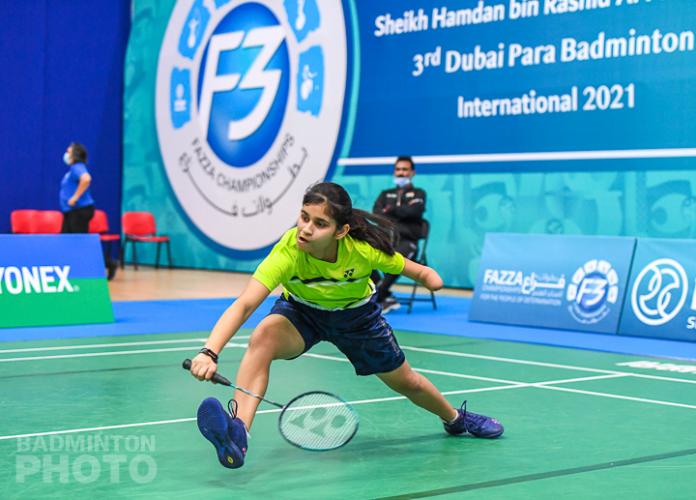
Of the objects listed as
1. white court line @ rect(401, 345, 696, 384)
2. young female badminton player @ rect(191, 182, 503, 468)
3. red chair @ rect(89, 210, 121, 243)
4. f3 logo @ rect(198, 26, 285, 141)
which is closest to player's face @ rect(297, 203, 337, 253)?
young female badminton player @ rect(191, 182, 503, 468)

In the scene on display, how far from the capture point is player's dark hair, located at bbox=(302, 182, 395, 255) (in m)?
5.23

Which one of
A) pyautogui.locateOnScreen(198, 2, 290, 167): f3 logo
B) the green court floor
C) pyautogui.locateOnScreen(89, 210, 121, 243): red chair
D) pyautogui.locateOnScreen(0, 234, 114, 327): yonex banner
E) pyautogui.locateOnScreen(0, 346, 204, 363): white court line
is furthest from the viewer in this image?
pyautogui.locateOnScreen(89, 210, 121, 243): red chair

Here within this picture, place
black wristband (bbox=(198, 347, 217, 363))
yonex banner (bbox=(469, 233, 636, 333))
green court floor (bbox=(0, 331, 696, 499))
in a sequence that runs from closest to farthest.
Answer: black wristband (bbox=(198, 347, 217, 363)) < green court floor (bbox=(0, 331, 696, 499)) < yonex banner (bbox=(469, 233, 636, 333))

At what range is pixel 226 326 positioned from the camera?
16.0 feet

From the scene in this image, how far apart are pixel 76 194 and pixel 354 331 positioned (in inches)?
449

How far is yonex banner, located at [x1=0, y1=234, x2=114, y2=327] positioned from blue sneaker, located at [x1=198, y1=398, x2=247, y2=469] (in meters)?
6.59

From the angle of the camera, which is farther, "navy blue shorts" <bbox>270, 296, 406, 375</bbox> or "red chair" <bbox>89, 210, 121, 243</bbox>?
"red chair" <bbox>89, 210, 121, 243</bbox>

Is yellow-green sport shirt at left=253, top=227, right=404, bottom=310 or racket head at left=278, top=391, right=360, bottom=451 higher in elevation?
yellow-green sport shirt at left=253, top=227, right=404, bottom=310

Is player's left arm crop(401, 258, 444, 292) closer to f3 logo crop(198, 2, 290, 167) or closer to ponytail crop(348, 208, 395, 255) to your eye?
ponytail crop(348, 208, 395, 255)

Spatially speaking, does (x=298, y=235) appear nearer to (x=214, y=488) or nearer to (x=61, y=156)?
(x=214, y=488)

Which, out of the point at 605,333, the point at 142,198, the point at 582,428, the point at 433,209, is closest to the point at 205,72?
the point at 142,198

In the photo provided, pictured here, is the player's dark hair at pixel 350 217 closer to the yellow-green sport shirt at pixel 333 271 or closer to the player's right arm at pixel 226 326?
the yellow-green sport shirt at pixel 333 271

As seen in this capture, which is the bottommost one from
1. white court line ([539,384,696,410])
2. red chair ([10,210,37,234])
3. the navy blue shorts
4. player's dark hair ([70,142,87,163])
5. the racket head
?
red chair ([10,210,37,234])
